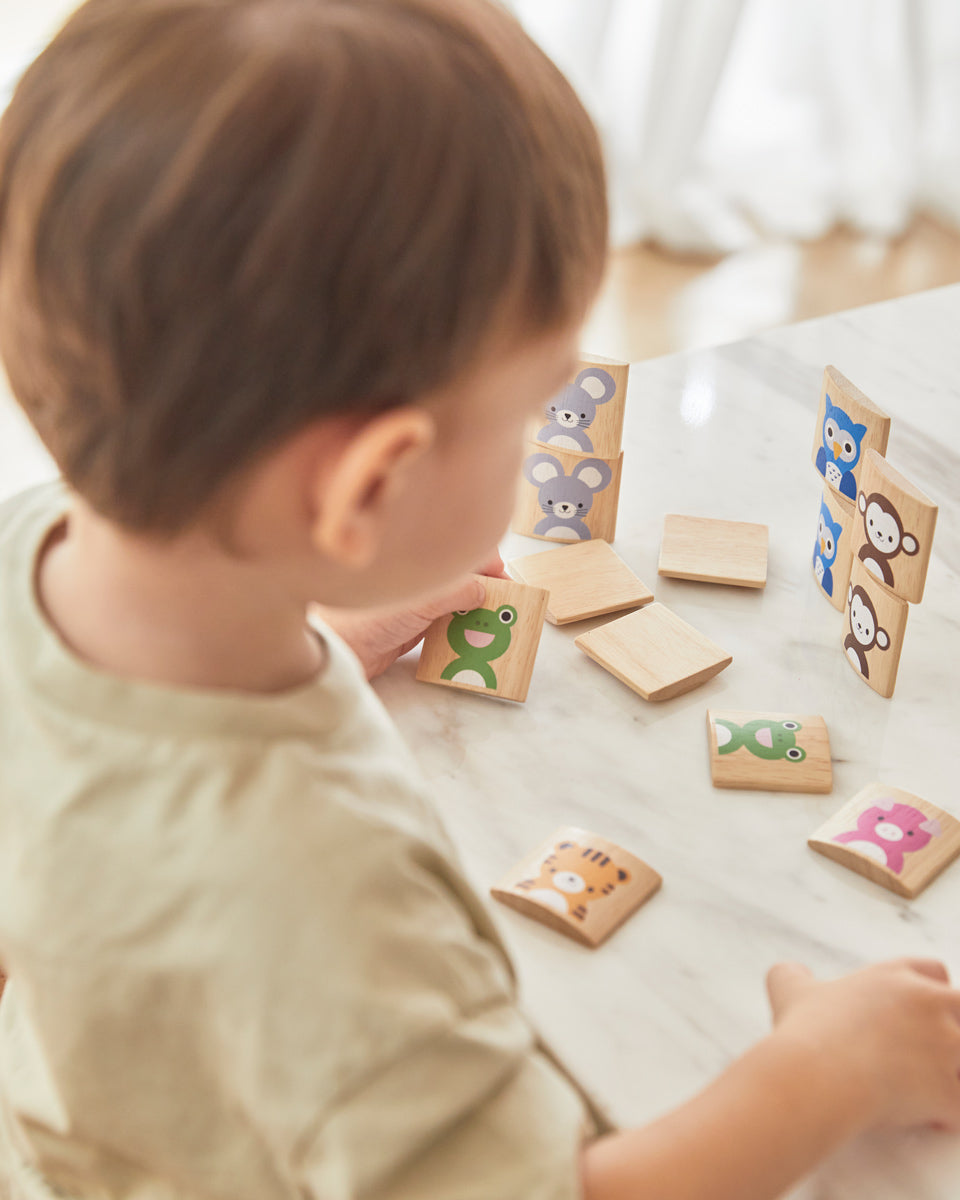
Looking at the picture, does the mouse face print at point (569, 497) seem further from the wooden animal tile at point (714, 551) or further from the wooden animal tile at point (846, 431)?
the wooden animal tile at point (846, 431)

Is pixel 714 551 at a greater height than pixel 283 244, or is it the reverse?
pixel 283 244

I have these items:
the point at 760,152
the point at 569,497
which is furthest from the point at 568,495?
the point at 760,152

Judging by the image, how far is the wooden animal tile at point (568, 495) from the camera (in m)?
0.96

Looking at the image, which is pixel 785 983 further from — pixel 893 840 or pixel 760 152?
pixel 760 152

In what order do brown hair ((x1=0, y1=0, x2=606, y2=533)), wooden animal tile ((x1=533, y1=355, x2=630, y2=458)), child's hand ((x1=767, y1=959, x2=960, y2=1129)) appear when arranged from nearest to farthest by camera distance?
brown hair ((x1=0, y1=0, x2=606, y2=533)) → child's hand ((x1=767, y1=959, x2=960, y2=1129)) → wooden animal tile ((x1=533, y1=355, x2=630, y2=458))

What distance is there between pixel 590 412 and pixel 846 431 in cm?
19

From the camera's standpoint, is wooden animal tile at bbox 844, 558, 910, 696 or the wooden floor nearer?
wooden animal tile at bbox 844, 558, 910, 696

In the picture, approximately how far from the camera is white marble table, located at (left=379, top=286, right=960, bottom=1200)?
0.65m

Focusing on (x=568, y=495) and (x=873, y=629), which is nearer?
(x=873, y=629)

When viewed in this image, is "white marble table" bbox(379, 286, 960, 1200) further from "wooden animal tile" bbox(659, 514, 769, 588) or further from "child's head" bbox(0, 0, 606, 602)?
"child's head" bbox(0, 0, 606, 602)

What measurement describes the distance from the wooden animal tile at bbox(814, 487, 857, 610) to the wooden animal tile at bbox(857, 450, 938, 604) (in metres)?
0.04

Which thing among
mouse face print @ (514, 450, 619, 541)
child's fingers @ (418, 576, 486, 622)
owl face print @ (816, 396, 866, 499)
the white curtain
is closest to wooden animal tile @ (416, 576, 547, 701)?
child's fingers @ (418, 576, 486, 622)

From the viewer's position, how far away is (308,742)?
545 mm

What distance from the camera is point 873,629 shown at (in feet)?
2.74
